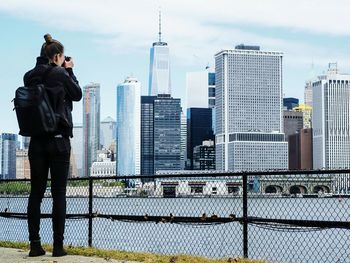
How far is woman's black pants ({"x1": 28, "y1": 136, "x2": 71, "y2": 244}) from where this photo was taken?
7.83 metres

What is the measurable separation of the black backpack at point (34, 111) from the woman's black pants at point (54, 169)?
190 mm

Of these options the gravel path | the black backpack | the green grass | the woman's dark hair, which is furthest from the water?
the woman's dark hair

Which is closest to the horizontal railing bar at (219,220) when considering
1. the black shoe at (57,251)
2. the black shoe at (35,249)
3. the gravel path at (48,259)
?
the gravel path at (48,259)

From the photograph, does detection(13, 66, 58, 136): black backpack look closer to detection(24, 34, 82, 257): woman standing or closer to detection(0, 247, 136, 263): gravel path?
detection(24, 34, 82, 257): woman standing

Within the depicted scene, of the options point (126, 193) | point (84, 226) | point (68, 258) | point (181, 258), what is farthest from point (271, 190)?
point (84, 226)

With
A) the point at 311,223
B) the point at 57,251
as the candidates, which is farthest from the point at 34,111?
the point at 311,223

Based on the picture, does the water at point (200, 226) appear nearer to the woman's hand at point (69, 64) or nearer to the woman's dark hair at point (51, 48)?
the woman's hand at point (69, 64)

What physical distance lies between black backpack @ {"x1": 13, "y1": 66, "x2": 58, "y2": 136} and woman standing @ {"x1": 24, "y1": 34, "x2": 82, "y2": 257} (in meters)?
0.09

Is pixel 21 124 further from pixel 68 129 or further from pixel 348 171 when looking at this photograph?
pixel 348 171

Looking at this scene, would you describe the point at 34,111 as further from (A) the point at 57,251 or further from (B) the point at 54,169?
(A) the point at 57,251

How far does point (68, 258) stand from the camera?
26.1 feet

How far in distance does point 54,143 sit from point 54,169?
0.29 m

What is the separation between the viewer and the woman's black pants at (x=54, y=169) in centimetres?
783

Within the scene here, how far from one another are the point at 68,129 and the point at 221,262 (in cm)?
228
